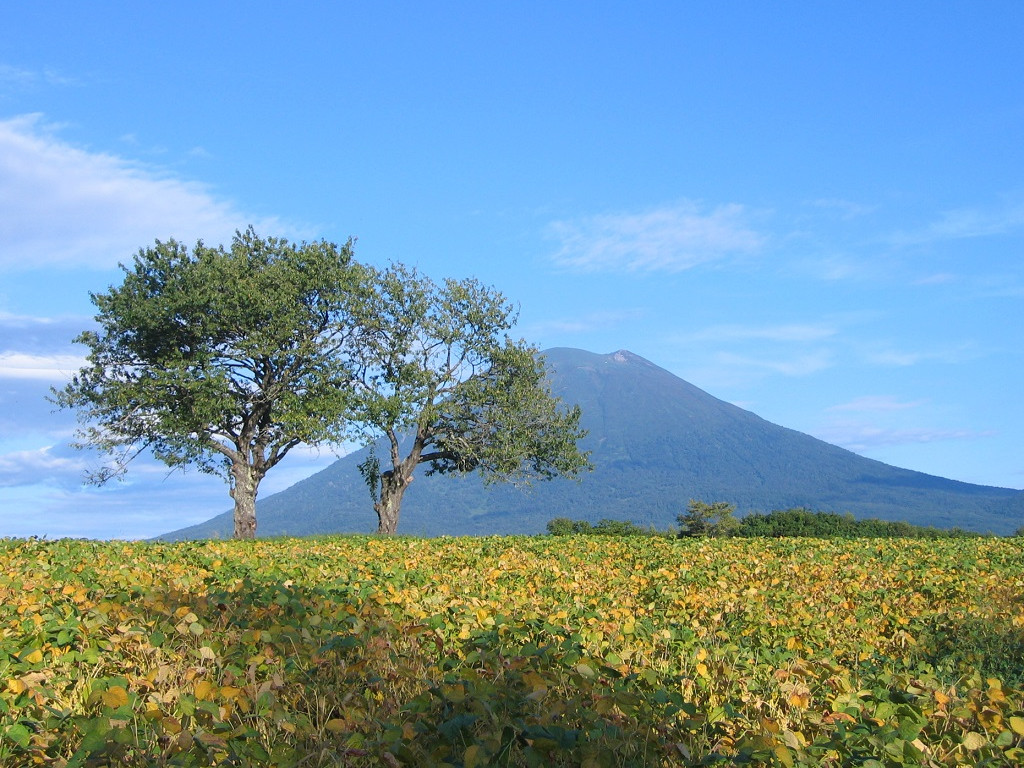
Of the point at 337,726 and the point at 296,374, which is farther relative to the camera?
the point at 296,374

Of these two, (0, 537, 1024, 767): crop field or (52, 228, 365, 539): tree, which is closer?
(0, 537, 1024, 767): crop field

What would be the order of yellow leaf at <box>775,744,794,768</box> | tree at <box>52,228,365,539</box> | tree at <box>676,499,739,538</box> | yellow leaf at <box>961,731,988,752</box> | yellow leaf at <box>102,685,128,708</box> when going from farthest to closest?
tree at <box>676,499,739,538</box>
tree at <box>52,228,365,539</box>
yellow leaf at <box>102,685,128,708</box>
yellow leaf at <box>961,731,988,752</box>
yellow leaf at <box>775,744,794,768</box>

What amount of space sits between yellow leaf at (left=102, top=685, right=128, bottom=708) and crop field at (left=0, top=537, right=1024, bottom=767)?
2 centimetres

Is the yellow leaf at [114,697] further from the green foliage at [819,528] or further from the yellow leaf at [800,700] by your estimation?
the green foliage at [819,528]

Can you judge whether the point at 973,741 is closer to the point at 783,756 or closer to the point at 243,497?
the point at 783,756

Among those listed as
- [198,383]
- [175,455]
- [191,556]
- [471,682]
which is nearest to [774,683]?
[471,682]

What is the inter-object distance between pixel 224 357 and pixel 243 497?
18.5 feet

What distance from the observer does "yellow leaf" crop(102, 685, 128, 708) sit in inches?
237

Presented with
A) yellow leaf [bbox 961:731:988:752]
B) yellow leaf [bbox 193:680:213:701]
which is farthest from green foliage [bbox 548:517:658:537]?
yellow leaf [bbox 961:731:988:752]

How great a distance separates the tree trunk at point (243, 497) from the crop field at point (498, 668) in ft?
69.1

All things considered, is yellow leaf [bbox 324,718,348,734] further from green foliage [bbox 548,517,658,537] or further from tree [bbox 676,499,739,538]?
tree [bbox 676,499,739,538]

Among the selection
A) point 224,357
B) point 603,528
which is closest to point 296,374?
point 224,357

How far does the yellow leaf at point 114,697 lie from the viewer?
6.03m

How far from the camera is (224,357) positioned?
34.7 metres
